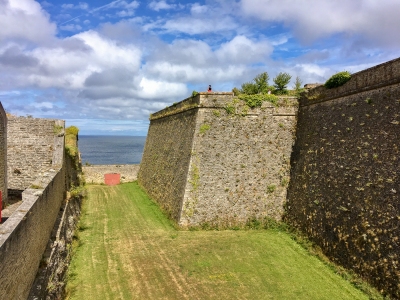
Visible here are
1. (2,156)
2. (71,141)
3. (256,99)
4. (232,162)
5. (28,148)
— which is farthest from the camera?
(71,141)

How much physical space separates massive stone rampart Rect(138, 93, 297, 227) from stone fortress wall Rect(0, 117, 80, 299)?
5938mm

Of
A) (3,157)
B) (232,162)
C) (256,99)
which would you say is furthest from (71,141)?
(256,99)

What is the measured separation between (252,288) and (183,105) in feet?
38.0

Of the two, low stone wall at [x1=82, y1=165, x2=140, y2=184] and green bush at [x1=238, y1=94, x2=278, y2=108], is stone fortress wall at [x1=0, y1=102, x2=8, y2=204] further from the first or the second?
low stone wall at [x1=82, y1=165, x2=140, y2=184]

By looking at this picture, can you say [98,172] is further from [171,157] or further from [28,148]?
[28,148]

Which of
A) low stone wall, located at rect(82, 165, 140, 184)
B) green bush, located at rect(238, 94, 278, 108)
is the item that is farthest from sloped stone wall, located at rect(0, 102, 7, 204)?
low stone wall, located at rect(82, 165, 140, 184)

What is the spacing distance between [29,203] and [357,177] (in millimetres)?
10022

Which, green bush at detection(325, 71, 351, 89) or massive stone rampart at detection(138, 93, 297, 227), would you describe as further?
massive stone rampart at detection(138, 93, 297, 227)

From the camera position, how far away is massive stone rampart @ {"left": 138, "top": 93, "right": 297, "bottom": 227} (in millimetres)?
15477

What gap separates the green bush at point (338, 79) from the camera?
1301 cm

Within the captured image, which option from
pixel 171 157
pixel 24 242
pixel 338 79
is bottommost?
pixel 24 242

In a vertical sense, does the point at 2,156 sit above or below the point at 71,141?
below

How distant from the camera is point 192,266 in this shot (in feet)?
37.5

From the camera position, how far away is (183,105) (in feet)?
62.3
